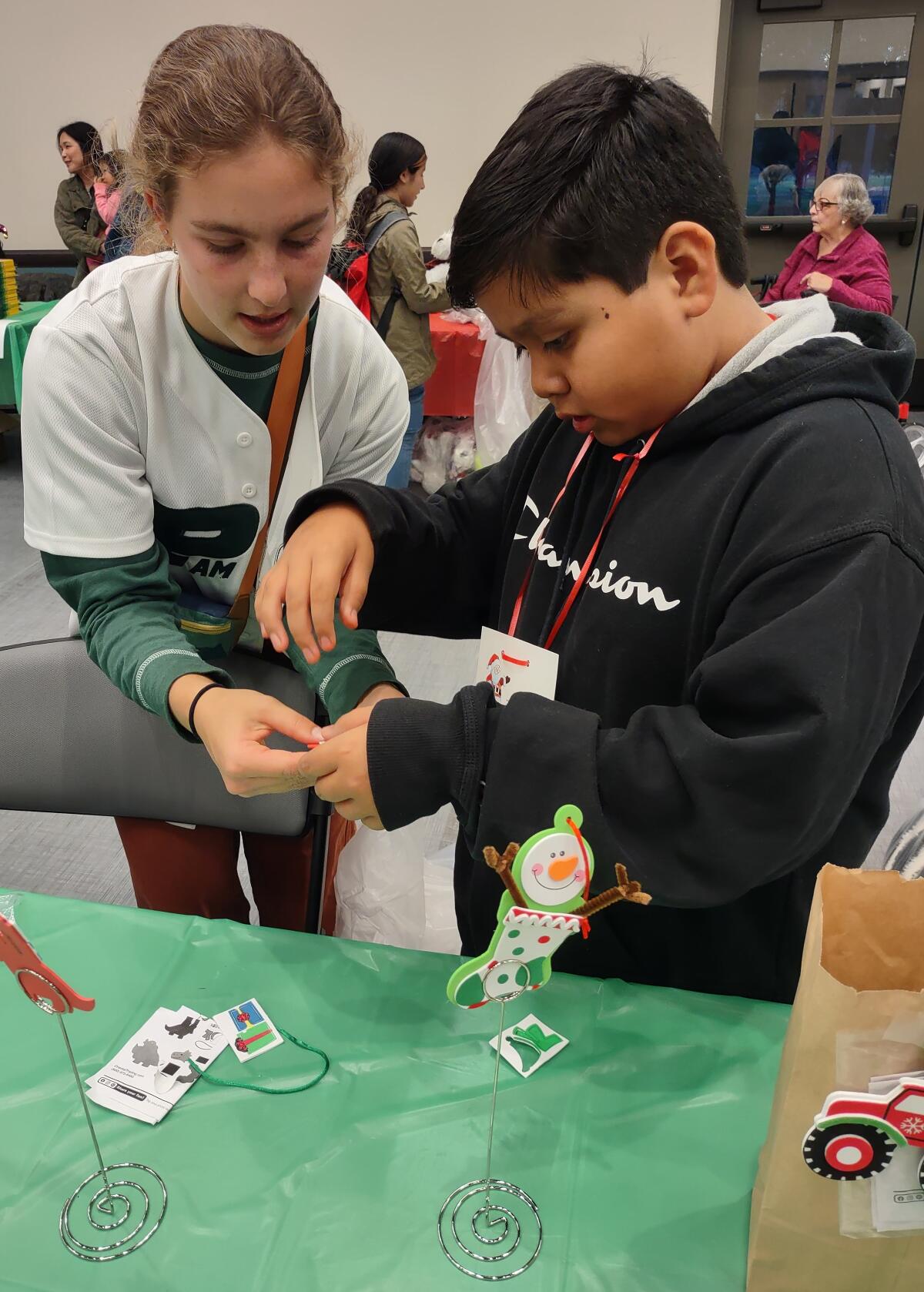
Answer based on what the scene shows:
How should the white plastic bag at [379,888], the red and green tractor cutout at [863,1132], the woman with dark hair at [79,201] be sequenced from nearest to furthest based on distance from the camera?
the red and green tractor cutout at [863,1132]
the white plastic bag at [379,888]
the woman with dark hair at [79,201]

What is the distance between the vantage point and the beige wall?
4844 millimetres

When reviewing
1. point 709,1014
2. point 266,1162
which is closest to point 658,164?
point 709,1014

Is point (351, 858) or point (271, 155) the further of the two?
point (351, 858)

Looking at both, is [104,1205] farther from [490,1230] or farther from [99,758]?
[99,758]

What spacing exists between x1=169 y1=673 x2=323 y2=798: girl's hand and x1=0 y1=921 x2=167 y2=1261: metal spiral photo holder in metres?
0.24

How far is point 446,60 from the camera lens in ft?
16.7

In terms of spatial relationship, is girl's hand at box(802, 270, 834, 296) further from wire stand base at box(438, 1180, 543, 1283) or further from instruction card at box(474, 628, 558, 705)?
wire stand base at box(438, 1180, 543, 1283)

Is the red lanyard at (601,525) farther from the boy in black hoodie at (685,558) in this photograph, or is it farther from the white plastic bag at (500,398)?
the white plastic bag at (500,398)

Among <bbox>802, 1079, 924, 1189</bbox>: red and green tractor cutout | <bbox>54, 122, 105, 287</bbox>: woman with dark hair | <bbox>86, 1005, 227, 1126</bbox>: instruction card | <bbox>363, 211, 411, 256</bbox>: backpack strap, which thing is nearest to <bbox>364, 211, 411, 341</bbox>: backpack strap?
<bbox>363, 211, 411, 256</bbox>: backpack strap

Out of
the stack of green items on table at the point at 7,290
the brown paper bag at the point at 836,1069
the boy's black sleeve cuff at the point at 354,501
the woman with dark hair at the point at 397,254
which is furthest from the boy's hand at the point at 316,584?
the stack of green items on table at the point at 7,290

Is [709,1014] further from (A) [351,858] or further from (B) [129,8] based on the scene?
(B) [129,8]

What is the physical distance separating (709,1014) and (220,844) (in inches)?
29.1

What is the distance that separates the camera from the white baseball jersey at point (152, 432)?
3.38ft

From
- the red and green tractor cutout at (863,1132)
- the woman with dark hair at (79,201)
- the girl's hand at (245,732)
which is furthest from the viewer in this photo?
the woman with dark hair at (79,201)
